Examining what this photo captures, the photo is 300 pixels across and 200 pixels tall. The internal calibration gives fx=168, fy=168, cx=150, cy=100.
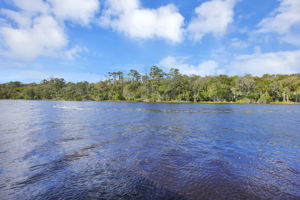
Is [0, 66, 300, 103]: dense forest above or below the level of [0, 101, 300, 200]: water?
above

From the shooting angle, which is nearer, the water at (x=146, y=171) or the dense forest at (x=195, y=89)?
the water at (x=146, y=171)

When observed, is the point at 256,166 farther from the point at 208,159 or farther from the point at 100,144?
the point at 100,144

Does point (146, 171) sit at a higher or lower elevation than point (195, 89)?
lower

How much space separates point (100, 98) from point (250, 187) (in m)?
155

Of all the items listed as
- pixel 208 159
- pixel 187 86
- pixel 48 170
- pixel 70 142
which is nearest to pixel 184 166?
pixel 208 159

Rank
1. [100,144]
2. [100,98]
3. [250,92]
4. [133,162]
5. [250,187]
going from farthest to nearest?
1. [100,98]
2. [250,92]
3. [100,144]
4. [133,162]
5. [250,187]

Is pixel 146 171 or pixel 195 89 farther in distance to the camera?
pixel 195 89

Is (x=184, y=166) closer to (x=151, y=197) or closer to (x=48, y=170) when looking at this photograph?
(x=151, y=197)

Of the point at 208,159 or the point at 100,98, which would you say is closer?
the point at 208,159

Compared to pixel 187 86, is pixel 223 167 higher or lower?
lower

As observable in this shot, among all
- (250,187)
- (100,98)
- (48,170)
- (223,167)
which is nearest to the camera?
(250,187)

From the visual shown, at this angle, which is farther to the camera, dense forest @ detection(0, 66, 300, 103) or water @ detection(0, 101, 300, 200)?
dense forest @ detection(0, 66, 300, 103)

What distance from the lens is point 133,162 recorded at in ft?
30.7

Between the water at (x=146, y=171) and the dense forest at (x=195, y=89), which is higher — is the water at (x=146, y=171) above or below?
below
